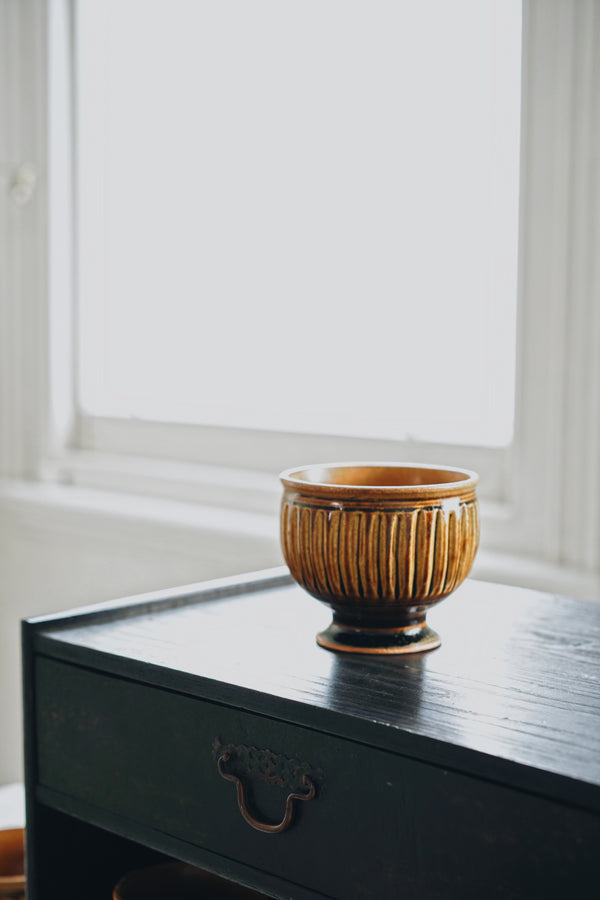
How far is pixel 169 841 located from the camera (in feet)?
2.92

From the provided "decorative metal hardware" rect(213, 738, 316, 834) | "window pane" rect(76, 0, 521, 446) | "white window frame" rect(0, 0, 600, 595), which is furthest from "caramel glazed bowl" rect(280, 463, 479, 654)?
"window pane" rect(76, 0, 521, 446)

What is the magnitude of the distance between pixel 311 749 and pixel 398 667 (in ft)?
0.41

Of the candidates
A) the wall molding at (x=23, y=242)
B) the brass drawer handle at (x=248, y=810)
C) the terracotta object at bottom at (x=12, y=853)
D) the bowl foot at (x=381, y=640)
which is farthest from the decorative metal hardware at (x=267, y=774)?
the wall molding at (x=23, y=242)

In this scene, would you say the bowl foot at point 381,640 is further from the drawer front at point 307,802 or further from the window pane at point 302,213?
the window pane at point 302,213

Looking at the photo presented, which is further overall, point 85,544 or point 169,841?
point 85,544

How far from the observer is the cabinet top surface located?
0.73 meters

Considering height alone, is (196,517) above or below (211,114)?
below

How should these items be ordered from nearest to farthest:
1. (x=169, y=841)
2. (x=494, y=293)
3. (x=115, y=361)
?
1. (x=169, y=841)
2. (x=494, y=293)
3. (x=115, y=361)

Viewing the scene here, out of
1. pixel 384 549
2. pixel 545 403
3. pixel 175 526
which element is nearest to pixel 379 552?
pixel 384 549

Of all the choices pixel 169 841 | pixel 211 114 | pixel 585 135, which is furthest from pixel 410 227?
pixel 169 841

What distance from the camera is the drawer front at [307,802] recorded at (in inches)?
26.9

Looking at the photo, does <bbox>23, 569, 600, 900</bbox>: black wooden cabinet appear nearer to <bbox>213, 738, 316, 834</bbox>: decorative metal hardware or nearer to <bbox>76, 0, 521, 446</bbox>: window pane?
<bbox>213, 738, 316, 834</bbox>: decorative metal hardware

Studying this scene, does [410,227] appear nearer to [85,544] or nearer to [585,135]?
[585,135]

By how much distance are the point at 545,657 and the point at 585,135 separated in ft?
2.25
